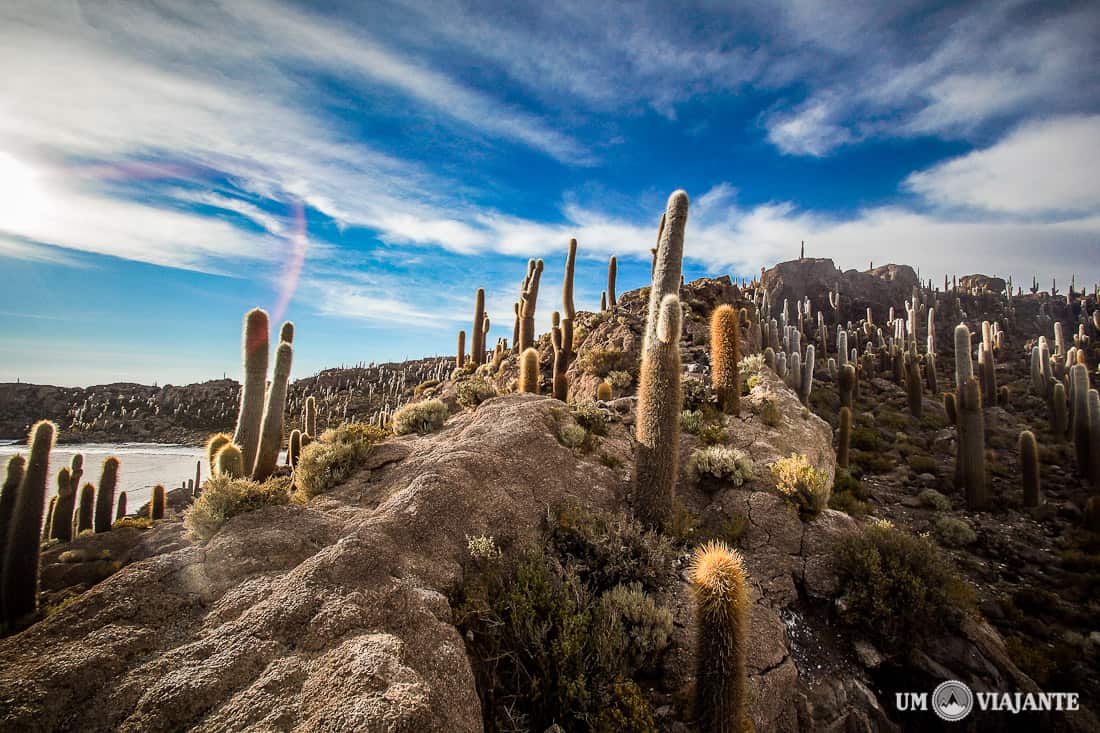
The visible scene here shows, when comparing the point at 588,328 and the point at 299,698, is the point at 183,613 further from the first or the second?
the point at 588,328

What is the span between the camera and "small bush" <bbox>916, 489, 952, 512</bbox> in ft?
51.2

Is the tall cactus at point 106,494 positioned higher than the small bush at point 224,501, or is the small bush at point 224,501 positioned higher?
the small bush at point 224,501

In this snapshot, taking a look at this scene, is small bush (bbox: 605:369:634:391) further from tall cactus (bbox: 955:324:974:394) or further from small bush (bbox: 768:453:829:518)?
tall cactus (bbox: 955:324:974:394)

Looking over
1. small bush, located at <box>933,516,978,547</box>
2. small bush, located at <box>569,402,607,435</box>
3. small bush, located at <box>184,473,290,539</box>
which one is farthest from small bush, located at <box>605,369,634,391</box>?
small bush, located at <box>184,473,290,539</box>

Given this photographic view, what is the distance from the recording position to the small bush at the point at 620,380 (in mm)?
16578

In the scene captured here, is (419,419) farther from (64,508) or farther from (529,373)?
(64,508)

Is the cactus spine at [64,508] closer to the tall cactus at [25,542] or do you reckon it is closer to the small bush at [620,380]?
the tall cactus at [25,542]

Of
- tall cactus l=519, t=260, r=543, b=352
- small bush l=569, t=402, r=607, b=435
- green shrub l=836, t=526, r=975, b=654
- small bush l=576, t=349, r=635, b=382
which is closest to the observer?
green shrub l=836, t=526, r=975, b=654

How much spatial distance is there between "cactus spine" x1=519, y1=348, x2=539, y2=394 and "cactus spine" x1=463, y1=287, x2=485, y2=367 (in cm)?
1544

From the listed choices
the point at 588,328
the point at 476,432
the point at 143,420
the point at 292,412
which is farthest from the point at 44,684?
the point at 143,420

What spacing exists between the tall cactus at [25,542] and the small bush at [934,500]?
989 inches

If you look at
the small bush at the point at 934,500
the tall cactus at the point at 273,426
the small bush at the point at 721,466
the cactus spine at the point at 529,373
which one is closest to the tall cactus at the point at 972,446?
the small bush at the point at 934,500

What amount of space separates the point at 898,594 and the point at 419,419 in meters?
9.78

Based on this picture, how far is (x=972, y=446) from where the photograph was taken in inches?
629
